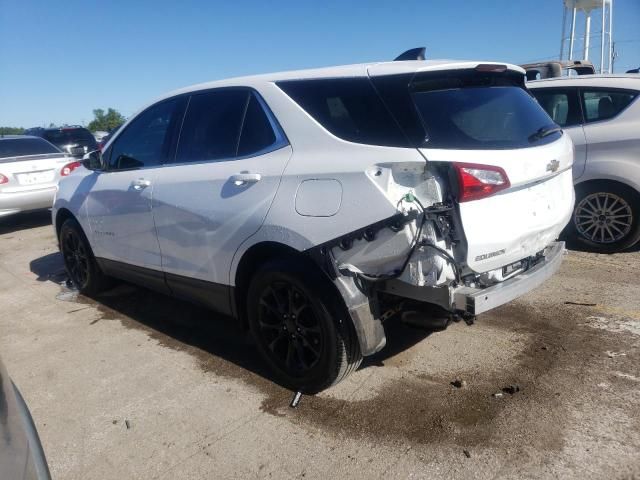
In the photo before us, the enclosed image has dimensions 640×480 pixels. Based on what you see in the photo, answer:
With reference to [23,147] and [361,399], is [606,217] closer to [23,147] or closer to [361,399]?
[361,399]

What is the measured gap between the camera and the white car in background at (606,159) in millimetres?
5562

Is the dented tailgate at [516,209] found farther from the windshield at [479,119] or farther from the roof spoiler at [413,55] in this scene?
the roof spoiler at [413,55]

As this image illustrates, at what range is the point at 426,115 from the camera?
2844 millimetres

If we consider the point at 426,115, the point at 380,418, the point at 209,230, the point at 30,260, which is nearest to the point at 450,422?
the point at 380,418

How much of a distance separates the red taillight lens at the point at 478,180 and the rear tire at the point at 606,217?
356 centimetres

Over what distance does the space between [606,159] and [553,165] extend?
9.71 feet

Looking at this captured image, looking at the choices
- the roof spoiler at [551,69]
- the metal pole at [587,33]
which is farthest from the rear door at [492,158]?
the metal pole at [587,33]

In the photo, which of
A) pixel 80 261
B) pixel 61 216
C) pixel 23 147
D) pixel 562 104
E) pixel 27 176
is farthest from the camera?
pixel 23 147

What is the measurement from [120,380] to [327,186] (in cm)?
204

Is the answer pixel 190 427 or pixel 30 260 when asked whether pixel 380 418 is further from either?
pixel 30 260

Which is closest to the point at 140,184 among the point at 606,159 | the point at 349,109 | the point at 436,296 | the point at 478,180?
the point at 349,109

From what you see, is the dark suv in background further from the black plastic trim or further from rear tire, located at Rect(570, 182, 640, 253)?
rear tire, located at Rect(570, 182, 640, 253)

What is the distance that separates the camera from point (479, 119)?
3.00 metres

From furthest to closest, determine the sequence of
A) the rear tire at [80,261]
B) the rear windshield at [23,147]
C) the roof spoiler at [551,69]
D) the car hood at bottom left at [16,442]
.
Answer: the rear windshield at [23,147]
the roof spoiler at [551,69]
the rear tire at [80,261]
the car hood at bottom left at [16,442]
